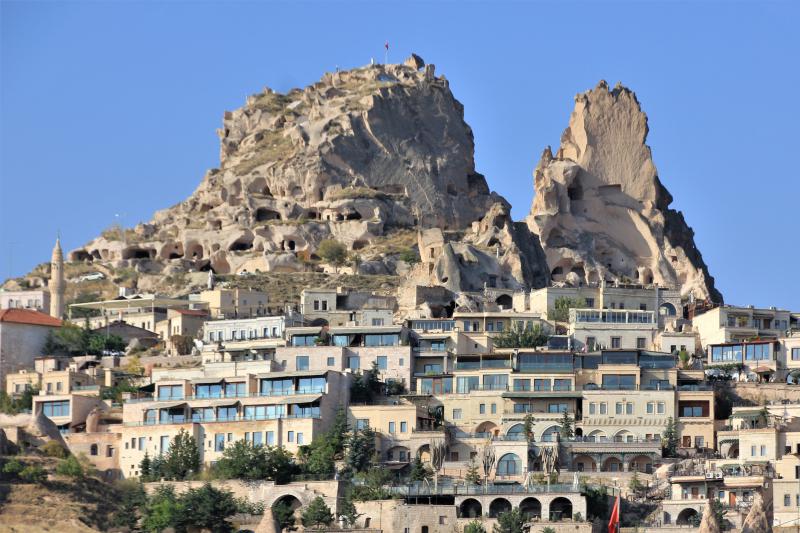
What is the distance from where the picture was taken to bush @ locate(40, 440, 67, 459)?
89750 mm

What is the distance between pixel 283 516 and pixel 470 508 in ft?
23.1

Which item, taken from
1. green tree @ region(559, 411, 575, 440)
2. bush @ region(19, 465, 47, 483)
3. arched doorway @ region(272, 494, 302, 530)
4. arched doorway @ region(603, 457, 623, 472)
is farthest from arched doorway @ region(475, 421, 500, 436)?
bush @ region(19, 465, 47, 483)

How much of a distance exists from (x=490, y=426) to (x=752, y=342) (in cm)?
1420

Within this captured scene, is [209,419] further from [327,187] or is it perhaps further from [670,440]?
[327,187]

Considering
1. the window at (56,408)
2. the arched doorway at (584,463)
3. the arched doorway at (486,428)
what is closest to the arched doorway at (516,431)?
the arched doorway at (486,428)

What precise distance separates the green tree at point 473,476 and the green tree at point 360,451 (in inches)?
158

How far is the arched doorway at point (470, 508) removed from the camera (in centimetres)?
8344

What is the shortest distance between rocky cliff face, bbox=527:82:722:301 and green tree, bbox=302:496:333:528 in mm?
47662

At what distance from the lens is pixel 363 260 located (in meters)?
129

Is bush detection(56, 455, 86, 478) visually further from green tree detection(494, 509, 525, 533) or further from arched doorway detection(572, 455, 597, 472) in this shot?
arched doorway detection(572, 455, 597, 472)

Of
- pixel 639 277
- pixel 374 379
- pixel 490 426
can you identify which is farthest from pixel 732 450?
pixel 639 277

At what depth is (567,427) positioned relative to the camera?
89.2 meters

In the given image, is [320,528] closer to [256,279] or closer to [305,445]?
[305,445]

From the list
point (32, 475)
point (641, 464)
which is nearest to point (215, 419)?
point (32, 475)
